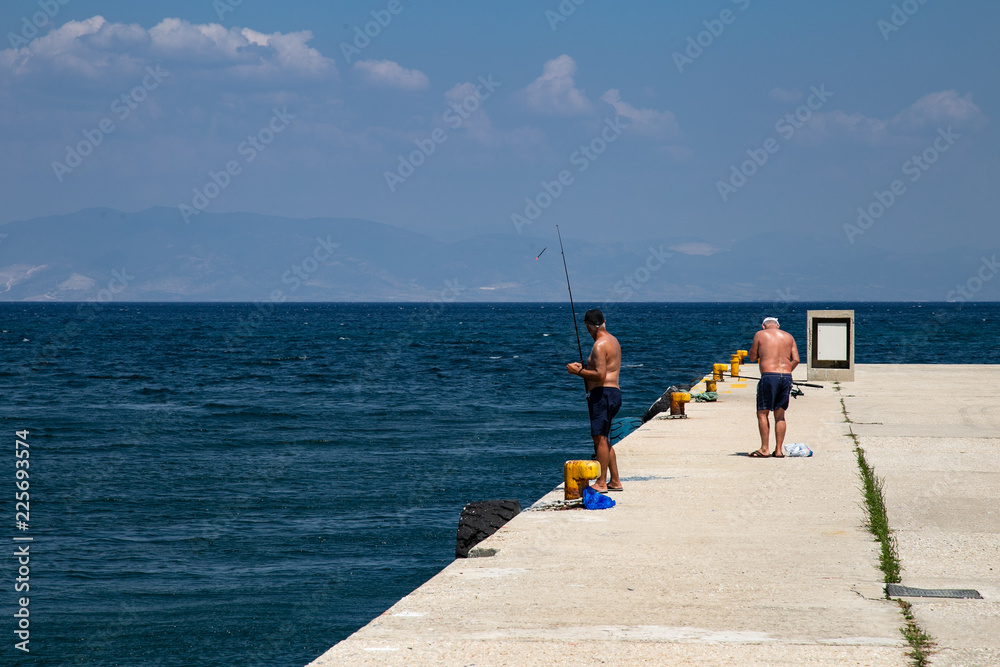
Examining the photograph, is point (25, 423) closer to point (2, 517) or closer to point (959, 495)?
point (2, 517)

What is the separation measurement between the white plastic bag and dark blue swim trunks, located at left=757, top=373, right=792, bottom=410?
2.16ft

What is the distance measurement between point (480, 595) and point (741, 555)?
2.19m

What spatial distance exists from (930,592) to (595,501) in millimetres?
3511

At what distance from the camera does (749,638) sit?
562 centimetres

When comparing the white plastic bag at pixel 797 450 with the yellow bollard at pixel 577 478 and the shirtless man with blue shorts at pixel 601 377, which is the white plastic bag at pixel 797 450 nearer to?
the shirtless man with blue shorts at pixel 601 377

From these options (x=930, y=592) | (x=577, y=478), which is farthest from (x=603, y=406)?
(x=930, y=592)

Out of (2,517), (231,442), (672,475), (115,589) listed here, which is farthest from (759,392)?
(231,442)

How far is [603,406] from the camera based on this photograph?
32.0 feet

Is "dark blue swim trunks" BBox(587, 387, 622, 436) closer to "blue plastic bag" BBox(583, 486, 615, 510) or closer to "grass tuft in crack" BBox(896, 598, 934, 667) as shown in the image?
"blue plastic bag" BBox(583, 486, 615, 510)

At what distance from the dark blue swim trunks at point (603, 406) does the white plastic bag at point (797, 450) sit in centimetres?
393

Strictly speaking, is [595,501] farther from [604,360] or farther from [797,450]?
[797,450]

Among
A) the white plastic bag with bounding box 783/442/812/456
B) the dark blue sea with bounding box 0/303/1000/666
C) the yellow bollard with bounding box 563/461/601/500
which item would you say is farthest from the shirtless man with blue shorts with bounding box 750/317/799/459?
the dark blue sea with bounding box 0/303/1000/666

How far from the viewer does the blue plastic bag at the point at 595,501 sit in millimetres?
9539

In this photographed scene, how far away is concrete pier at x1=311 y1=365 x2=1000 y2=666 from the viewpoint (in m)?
5.48
